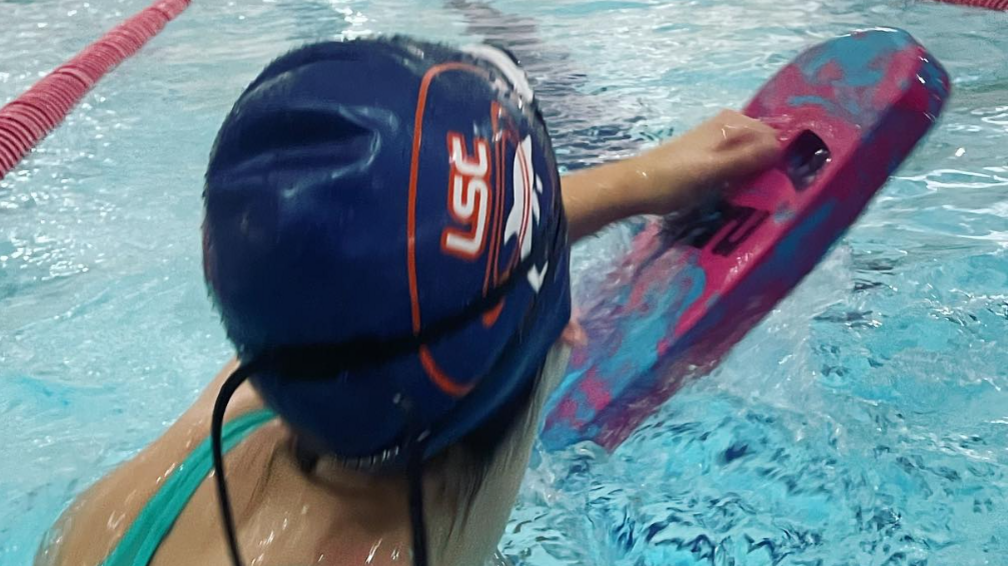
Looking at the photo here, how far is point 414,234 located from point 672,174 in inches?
36.8

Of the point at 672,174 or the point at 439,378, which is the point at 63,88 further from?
the point at 439,378

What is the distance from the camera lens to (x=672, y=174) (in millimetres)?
1691

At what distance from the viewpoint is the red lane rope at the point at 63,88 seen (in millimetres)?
3746

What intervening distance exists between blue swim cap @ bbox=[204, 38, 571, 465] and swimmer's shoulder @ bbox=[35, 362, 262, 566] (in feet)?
0.99

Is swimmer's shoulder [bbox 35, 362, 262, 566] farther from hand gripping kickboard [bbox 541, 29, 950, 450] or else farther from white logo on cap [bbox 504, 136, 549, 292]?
hand gripping kickboard [bbox 541, 29, 950, 450]

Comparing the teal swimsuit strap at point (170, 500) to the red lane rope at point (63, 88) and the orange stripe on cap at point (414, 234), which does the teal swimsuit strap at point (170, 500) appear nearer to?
the orange stripe on cap at point (414, 234)

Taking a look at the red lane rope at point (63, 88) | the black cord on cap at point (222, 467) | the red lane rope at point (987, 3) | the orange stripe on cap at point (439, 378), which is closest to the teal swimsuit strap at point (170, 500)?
the black cord on cap at point (222, 467)

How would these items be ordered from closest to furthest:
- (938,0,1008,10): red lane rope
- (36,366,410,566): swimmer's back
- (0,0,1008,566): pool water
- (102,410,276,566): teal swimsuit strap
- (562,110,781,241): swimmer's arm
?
(36,366,410,566): swimmer's back < (102,410,276,566): teal swimsuit strap < (562,110,781,241): swimmer's arm < (0,0,1008,566): pool water < (938,0,1008,10): red lane rope

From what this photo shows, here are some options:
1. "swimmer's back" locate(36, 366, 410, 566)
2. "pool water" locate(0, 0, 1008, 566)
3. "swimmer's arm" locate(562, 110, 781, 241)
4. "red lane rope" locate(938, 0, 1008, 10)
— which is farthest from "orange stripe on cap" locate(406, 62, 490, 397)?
"red lane rope" locate(938, 0, 1008, 10)

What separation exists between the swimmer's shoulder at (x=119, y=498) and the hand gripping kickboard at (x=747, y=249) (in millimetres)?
777

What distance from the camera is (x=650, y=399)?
6.20 feet

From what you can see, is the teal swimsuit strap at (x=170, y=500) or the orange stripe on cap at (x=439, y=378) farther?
the teal swimsuit strap at (x=170, y=500)

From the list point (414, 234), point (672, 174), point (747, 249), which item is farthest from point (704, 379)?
point (414, 234)

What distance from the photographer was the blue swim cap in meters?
0.83
